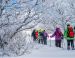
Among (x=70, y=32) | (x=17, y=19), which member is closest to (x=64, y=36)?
(x=70, y=32)

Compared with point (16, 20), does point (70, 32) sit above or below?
below

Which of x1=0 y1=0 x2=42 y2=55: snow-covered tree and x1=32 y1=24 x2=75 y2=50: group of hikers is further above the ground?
x1=0 y1=0 x2=42 y2=55: snow-covered tree

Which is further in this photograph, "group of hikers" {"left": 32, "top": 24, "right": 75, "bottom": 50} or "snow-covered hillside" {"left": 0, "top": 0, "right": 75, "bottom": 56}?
"group of hikers" {"left": 32, "top": 24, "right": 75, "bottom": 50}

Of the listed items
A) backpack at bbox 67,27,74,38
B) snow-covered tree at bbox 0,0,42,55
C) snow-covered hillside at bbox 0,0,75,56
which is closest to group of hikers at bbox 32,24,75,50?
backpack at bbox 67,27,74,38

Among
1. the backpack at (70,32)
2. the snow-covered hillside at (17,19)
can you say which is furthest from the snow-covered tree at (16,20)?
the backpack at (70,32)

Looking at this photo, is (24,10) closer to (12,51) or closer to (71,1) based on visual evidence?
(12,51)

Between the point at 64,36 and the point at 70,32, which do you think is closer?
the point at 70,32

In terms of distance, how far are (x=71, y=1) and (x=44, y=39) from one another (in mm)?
12191

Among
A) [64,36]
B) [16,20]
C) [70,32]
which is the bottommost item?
[64,36]

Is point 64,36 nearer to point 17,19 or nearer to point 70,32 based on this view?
point 70,32

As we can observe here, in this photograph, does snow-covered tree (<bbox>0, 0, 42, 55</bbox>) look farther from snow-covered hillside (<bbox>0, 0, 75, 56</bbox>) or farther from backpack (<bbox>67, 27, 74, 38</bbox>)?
backpack (<bbox>67, 27, 74, 38</bbox>)

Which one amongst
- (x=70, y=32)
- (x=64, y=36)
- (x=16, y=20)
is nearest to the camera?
(x=16, y=20)

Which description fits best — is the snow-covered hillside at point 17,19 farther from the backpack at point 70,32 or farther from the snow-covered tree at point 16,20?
the backpack at point 70,32

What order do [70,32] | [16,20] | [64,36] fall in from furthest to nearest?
[64,36], [70,32], [16,20]
